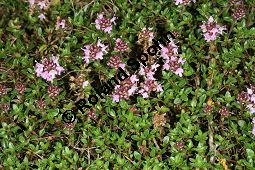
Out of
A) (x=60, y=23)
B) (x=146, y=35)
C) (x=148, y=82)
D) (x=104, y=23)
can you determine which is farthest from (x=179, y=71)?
(x=60, y=23)

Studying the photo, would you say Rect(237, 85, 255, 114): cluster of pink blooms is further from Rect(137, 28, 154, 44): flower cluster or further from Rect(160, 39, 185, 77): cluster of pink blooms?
Rect(137, 28, 154, 44): flower cluster

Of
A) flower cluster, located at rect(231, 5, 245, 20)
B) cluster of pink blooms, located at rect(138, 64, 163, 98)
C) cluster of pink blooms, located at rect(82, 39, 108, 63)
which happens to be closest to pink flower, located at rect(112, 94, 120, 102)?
cluster of pink blooms, located at rect(138, 64, 163, 98)

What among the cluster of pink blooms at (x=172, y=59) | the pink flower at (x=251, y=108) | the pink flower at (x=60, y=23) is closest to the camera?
the pink flower at (x=251, y=108)

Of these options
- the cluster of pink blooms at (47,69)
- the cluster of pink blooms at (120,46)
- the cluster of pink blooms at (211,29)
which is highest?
the cluster of pink blooms at (211,29)

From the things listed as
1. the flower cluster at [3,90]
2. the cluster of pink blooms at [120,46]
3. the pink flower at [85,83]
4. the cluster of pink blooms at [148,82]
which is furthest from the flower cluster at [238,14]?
the flower cluster at [3,90]

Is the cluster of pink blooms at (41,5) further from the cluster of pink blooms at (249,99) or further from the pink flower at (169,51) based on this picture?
the cluster of pink blooms at (249,99)

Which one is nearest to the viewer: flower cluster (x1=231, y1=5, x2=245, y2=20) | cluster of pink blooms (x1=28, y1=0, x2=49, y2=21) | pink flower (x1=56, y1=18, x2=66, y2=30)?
flower cluster (x1=231, y1=5, x2=245, y2=20)

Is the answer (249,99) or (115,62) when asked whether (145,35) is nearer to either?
(115,62)
